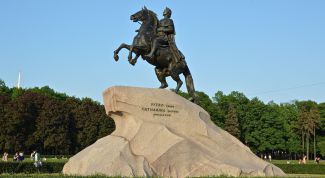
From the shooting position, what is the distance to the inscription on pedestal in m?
19.8

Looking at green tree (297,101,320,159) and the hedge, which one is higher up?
green tree (297,101,320,159)

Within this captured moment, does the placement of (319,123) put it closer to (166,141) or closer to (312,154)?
(312,154)

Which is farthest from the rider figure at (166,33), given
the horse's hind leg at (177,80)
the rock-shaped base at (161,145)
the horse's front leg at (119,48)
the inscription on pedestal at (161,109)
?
the inscription on pedestal at (161,109)

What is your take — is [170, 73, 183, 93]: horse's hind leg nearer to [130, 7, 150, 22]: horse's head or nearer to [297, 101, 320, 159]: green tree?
[130, 7, 150, 22]: horse's head

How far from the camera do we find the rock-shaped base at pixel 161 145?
18.4 meters

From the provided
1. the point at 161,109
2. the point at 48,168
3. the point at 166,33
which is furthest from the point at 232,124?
the point at 161,109

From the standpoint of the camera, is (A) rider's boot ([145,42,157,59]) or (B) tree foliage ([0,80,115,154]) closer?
(A) rider's boot ([145,42,157,59])

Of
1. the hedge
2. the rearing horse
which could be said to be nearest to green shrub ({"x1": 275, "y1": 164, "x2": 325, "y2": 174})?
the hedge

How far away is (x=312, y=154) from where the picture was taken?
95.2m

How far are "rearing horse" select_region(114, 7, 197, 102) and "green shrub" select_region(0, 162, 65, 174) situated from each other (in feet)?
42.9

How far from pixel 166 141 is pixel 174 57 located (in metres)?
4.36

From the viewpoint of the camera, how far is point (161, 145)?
1914 centimetres

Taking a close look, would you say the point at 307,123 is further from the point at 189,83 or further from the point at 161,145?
the point at 161,145

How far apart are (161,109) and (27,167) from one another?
53.0 ft
